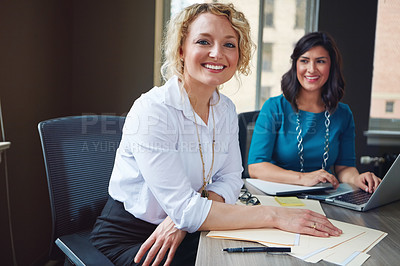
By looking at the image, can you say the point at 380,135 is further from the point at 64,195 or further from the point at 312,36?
the point at 64,195

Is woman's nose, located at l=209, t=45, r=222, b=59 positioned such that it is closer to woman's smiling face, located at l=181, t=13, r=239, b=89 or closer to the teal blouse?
woman's smiling face, located at l=181, t=13, r=239, b=89

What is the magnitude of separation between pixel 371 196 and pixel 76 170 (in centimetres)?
102

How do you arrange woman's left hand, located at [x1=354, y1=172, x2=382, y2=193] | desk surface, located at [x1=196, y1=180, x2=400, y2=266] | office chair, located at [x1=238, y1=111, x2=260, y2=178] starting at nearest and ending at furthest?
desk surface, located at [x1=196, y1=180, x2=400, y2=266]
woman's left hand, located at [x1=354, y1=172, x2=382, y2=193]
office chair, located at [x1=238, y1=111, x2=260, y2=178]

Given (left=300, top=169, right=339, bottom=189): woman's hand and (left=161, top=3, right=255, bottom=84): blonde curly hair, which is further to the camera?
(left=300, top=169, right=339, bottom=189): woman's hand

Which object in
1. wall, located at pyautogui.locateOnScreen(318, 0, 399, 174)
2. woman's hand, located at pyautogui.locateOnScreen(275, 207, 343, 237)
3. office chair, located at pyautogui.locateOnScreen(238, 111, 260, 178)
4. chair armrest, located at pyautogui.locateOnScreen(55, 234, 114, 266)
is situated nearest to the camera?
woman's hand, located at pyautogui.locateOnScreen(275, 207, 343, 237)

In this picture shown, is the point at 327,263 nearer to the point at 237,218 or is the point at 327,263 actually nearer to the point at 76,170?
the point at 237,218

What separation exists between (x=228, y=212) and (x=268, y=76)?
2456mm

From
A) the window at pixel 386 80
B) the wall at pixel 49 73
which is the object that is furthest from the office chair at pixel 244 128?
the window at pixel 386 80

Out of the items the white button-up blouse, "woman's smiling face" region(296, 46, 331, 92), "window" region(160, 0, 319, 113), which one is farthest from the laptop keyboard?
"window" region(160, 0, 319, 113)

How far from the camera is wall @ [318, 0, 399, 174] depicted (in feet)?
10.1

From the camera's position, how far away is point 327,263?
77 cm

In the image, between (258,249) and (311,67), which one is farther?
(311,67)

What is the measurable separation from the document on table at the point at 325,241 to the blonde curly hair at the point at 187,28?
625 millimetres

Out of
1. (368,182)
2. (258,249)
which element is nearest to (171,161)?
(258,249)
